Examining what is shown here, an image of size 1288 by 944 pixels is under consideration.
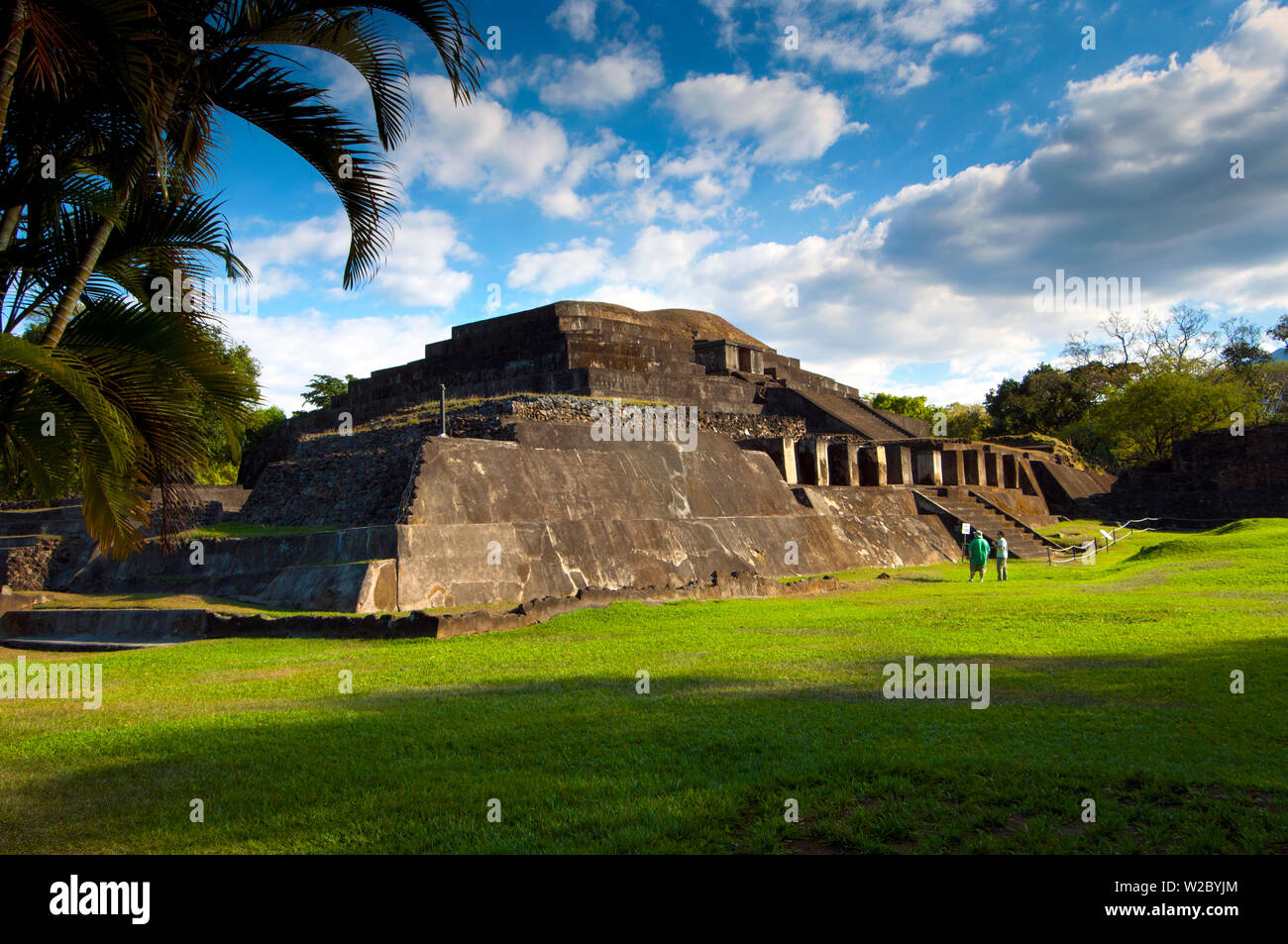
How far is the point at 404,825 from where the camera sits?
3291 millimetres

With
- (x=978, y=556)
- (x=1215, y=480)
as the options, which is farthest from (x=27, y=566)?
(x=1215, y=480)

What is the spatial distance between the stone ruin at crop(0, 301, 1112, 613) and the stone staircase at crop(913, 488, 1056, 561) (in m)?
0.08

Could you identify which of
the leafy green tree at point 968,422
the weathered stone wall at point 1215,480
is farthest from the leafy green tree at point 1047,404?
the weathered stone wall at point 1215,480

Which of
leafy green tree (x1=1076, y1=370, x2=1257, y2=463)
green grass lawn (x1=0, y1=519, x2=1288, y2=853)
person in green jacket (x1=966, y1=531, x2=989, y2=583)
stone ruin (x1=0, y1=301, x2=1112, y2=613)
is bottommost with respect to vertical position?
green grass lawn (x1=0, y1=519, x2=1288, y2=853)

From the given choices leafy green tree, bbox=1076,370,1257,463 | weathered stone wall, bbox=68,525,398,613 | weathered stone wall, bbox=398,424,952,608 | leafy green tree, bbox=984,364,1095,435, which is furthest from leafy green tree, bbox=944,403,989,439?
weathered stone wall, bbox=68,525,398,613

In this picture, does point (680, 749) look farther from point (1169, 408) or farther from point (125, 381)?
point (1169, 408)

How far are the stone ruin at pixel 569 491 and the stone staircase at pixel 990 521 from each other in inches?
3.2

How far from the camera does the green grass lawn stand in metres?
→ 3.19

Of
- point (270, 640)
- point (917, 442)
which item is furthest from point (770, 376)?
point (270, 640)

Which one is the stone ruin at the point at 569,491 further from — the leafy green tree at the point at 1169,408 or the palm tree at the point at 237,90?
the leafy green tree at the point at 1169,408

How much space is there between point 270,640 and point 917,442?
1768 centimetres

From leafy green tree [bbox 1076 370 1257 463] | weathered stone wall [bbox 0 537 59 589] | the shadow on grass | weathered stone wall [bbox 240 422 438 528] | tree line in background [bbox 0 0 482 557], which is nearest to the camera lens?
the shadow on grass

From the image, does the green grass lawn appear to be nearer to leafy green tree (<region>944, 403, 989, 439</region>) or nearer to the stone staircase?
the stone staircase

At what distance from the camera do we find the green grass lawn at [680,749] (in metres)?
3.19
